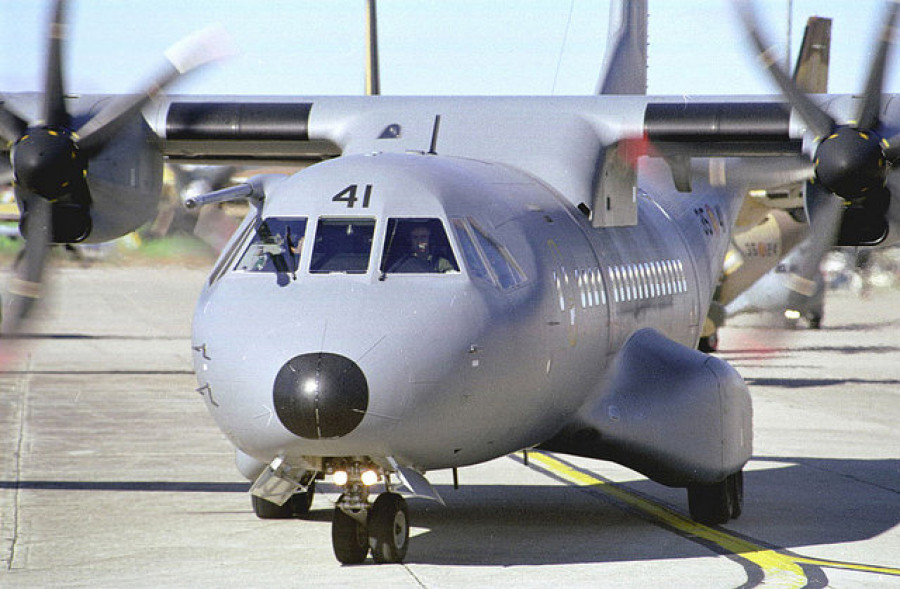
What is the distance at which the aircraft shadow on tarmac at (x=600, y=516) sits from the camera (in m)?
10.8

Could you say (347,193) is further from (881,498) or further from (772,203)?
(772,203)

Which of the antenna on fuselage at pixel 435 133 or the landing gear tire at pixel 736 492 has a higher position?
the antenna on fuselage at pixel 435 133

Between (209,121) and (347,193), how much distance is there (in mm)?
4739

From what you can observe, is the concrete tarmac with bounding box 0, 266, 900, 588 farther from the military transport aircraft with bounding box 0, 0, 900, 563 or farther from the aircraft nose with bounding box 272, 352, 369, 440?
the aircraft nose with bounding box 272, 352, 369, 440

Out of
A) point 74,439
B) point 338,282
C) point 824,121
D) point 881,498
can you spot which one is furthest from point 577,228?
point 74,439

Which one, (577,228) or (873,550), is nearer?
(873,550)

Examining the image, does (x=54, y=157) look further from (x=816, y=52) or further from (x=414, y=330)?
(x=816, y=52)

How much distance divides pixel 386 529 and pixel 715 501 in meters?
3.53

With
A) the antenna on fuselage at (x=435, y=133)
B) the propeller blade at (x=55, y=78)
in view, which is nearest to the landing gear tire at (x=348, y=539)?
the antenna on fuselage at (x=435, y=133)

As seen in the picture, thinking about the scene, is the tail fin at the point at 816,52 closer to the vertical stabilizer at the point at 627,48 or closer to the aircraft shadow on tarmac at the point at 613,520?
the vertical stabilizer at the point at 627,48

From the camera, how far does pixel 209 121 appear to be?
14.4m

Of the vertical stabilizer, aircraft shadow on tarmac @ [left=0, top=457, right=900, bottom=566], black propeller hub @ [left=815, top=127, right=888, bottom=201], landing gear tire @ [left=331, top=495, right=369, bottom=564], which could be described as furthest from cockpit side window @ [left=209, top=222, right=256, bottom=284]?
the vertical stabilizer

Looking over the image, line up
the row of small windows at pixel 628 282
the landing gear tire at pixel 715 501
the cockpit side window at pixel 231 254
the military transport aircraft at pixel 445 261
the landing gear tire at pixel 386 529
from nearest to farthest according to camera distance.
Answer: the military transport aircraft at pixel 445 261
the landing gear tire at pixel 386 529
the cockpit side window at pixel 231 254
the row of small windows at pixel 628 282
the landing gear tire at pixel 715 501

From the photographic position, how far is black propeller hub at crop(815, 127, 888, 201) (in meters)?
11.5
